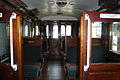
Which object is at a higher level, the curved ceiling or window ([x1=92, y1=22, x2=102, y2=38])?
the curved ceiling

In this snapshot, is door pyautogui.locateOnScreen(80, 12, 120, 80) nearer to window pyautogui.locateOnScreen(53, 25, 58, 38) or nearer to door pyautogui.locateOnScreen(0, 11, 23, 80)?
door pyautogui.locateOnScreen(0, 11, 23, 80)

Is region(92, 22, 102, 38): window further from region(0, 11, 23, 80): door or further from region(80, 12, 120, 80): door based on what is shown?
region(0, 11, 23, 80): door

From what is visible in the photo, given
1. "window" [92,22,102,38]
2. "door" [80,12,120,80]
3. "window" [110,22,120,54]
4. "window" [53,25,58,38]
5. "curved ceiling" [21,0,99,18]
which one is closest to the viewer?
"door" [80,12,120,80]

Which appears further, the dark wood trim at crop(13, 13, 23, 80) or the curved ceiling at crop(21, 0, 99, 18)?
the curved ceiling at crop(21, 0, 99, 18)

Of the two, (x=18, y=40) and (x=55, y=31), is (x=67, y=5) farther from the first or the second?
(x=55, y=31)

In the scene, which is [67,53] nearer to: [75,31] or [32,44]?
[32,44]

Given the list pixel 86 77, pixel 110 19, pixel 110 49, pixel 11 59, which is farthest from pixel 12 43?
pixel 110 49

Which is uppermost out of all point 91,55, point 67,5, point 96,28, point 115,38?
point 67,5

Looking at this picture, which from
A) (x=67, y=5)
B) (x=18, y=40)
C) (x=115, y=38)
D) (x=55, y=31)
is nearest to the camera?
(x=18, y=40)

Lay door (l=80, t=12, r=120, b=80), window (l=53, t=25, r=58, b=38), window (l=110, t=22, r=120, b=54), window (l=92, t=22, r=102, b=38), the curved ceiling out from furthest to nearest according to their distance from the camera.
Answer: window (l=53, t=25, r=58, b=38) → the curved ceiling → window (l=110, t=22, r=120, b=54) → window (l=92, t=22, r=102, b=38) → door (l=80, t=12, r=120, b=80)

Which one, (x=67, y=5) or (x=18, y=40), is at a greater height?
(x=67, y=5)

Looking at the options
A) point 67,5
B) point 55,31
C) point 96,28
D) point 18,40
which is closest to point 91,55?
point 18,40

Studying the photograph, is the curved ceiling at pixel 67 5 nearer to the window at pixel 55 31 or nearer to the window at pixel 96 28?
the window at pixel 96 28

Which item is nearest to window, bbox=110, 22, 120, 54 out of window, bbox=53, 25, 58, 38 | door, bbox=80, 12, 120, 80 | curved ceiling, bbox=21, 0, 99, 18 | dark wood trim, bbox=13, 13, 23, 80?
curved ceiling, bbox=21, 0, 99, 18
